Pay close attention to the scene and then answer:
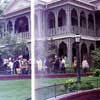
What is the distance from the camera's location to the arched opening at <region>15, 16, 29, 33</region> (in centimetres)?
2977

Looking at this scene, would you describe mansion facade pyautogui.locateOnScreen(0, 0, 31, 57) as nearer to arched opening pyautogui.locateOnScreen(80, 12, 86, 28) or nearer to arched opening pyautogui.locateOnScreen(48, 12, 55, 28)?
arched opening pyautogui.locateOnScreen(48, 12, 55, 28)

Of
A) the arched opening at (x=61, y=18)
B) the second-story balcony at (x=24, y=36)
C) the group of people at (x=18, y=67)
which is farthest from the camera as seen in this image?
the arched opening at (x=61, y=18)

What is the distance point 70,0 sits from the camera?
26344 millimetres

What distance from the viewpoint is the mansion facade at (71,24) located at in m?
26.3

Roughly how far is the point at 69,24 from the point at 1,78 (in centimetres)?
882

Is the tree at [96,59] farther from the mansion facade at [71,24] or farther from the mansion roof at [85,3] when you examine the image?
the mansion roof at [85,3]

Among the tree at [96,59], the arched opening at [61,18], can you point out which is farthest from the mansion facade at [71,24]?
the tree at [96,59]

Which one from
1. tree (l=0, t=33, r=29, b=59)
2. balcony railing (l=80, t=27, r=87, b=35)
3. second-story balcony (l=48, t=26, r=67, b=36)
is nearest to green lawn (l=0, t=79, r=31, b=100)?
tree (l=0, t=33, r=29, b=59)

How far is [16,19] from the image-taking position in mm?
30062

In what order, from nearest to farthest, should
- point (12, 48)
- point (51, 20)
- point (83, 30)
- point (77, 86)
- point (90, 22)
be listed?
point (77, 86)
point (12, 48)
point (83, 30)
point (51, 20)
point (90, 22)

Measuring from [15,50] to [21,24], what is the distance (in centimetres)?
511

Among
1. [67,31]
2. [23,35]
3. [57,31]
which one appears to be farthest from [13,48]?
[67,31]

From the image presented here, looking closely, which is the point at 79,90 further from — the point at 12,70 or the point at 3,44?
the point at 3,44

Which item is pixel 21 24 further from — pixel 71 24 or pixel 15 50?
pixel 15 50
